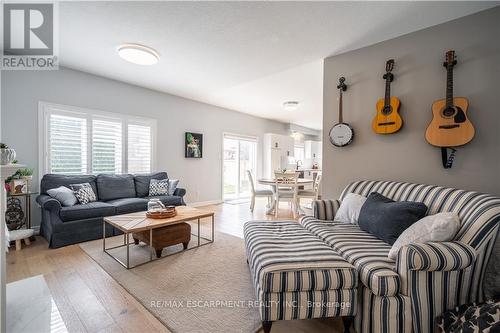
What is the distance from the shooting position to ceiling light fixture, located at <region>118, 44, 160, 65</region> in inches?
105

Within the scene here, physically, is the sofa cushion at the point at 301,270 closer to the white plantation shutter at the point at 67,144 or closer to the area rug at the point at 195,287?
the area rug at the point at 195,287

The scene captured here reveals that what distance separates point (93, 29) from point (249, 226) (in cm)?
265

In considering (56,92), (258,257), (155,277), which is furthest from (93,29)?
(258,257)

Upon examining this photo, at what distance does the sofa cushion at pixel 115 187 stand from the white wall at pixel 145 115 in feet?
2.69

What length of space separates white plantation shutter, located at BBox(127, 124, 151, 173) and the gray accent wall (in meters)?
3.38

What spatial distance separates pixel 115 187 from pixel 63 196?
2.52 ft

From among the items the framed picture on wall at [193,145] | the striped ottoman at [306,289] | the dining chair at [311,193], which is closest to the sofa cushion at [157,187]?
the framed picture on wall at [193,145]

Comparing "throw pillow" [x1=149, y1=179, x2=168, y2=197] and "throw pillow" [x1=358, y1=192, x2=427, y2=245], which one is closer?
"throw pillow" [x1=358, y1=192, x2=427, y2=245]

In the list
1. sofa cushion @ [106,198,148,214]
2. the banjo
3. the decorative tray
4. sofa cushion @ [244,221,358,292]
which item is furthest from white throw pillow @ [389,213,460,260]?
sofa cushion @ [106,198,148,214]

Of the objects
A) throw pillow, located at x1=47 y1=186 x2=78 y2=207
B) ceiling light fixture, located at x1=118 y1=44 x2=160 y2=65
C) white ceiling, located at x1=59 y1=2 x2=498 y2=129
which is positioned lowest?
throw pillow, located at x1=47 y1=186 x2=78 y2=207

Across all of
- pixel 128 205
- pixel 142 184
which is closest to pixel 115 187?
pixel 142 184

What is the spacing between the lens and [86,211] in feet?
9.68

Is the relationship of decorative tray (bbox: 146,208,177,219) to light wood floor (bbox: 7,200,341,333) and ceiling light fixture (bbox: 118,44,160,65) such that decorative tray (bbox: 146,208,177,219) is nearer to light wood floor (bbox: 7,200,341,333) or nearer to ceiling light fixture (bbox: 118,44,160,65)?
light wood floor (bbox: 7,200,341,333)

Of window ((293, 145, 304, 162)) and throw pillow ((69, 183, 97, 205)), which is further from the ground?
window ((293, 145, 304, 162))
